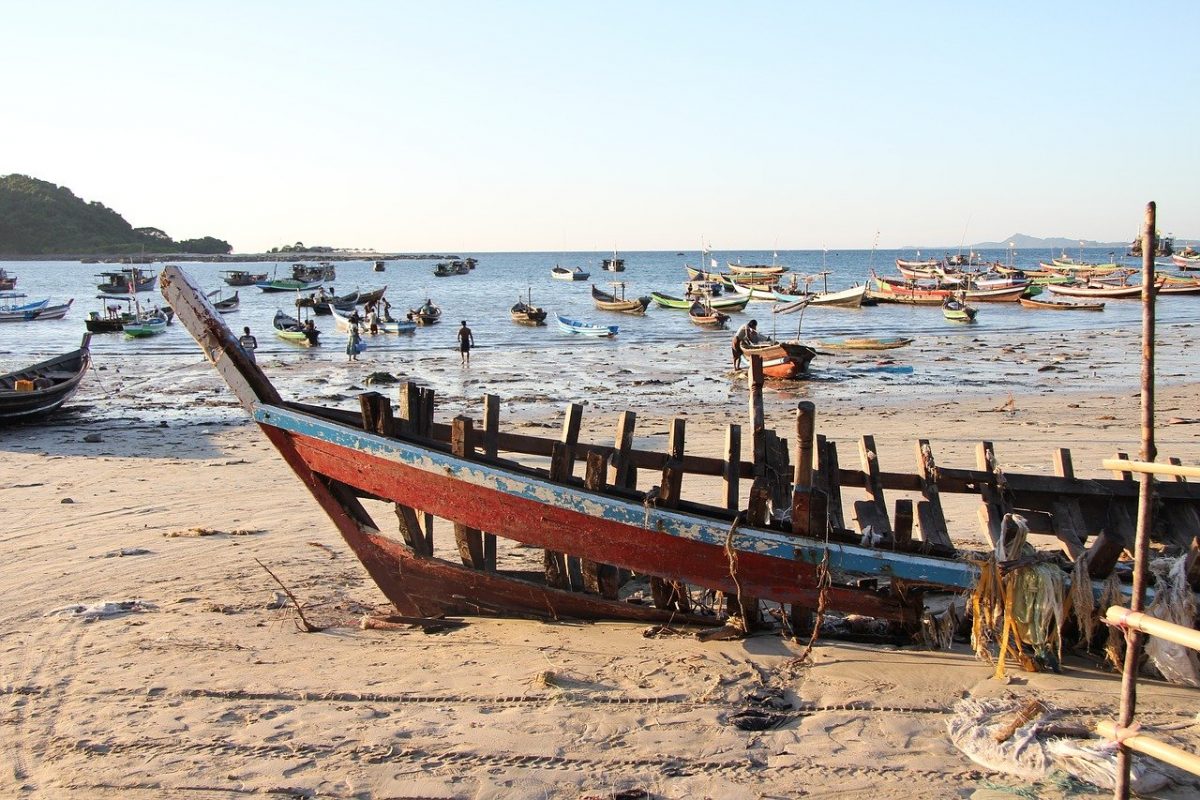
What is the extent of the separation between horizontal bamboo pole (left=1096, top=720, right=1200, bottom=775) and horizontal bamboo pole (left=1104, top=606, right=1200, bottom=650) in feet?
1.21

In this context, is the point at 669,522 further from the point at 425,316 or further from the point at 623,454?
the point at 425,316

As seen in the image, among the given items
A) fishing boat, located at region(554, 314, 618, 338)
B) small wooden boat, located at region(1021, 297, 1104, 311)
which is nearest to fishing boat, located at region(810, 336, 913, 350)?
fishing boat, located at region(554, 314, 618, 338)

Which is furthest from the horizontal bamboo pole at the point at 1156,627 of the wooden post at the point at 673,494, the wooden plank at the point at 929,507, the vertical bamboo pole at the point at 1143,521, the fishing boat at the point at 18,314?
the fishing boat at the point at 18,314

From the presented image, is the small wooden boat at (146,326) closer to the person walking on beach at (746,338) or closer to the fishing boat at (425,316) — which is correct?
the fishing boat at (425,316)

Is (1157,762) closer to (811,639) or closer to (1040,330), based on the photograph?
(811,639)

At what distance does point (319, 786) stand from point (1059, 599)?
420 cm

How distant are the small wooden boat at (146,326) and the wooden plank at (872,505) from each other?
3753 centimetres

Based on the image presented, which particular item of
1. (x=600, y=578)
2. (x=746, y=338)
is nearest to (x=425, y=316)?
(x=746, y=338)

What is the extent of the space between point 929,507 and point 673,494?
1.64 m

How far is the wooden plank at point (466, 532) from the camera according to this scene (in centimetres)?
634

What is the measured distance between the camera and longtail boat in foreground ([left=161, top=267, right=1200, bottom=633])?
591 centimetres

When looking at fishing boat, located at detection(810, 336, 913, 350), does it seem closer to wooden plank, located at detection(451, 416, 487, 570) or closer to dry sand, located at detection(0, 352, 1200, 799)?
dry sand, located at detection(0, 352, 1200, 799)

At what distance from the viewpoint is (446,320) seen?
51156mm

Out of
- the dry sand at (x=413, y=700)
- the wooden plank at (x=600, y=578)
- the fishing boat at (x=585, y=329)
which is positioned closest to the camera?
the dry sand at (x=413, y=700)
